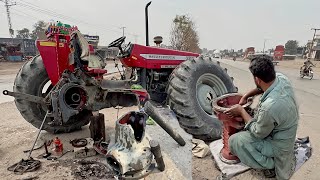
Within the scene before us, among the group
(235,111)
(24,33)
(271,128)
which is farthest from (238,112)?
(24,33)

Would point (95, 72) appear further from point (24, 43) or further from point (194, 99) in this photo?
point (24, 43)

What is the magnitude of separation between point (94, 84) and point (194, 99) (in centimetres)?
149

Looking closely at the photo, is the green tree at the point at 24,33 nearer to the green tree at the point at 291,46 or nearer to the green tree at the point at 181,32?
the green tree at the point at 181,32

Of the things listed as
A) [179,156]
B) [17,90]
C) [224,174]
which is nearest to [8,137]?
[17,90]

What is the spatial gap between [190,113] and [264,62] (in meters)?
1.61

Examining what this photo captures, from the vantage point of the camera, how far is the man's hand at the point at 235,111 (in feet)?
7.67

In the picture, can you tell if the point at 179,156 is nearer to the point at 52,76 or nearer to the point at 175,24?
the point at 52,76

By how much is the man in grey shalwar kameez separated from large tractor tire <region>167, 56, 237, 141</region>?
1.30m

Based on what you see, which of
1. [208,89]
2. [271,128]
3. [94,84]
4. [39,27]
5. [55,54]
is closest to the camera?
[271,128]

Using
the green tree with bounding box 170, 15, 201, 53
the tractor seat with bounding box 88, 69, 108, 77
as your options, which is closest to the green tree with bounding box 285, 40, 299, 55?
the green tree with bounding box 170, 15, 201, 53

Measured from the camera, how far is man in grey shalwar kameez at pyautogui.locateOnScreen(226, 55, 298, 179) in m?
2.01

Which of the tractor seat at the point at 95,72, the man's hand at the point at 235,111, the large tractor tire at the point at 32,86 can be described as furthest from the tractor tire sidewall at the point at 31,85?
the man's hand at the point at 235,111

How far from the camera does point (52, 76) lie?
3.53 metres

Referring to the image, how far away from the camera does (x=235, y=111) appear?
7.76 ft
